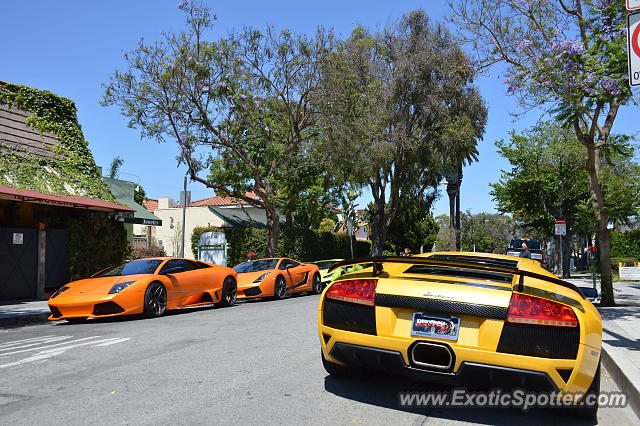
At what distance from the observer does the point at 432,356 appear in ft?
14.0

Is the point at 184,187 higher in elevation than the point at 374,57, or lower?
lower

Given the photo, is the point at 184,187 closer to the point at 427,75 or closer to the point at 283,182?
the point at 283,182

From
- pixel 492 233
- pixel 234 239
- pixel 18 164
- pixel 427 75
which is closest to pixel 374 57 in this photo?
pixel 427 75

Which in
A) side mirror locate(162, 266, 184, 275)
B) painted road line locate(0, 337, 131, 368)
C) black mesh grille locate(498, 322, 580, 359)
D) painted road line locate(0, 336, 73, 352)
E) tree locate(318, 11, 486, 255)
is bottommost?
painted road line locate(0, 336, 73, 352)

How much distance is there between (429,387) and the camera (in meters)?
5.29

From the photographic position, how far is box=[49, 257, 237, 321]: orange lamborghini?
1049 centimetres

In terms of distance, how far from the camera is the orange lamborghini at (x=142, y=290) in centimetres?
1049

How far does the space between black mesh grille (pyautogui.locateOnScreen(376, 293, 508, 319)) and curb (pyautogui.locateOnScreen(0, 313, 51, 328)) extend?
30.9 feet

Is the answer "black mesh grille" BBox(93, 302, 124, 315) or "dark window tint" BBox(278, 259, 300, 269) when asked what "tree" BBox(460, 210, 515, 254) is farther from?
"black mesh grille" BBox(93, 302, 124, 315)

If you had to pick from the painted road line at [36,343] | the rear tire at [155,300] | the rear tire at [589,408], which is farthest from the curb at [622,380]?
the rear tire at [155,300]

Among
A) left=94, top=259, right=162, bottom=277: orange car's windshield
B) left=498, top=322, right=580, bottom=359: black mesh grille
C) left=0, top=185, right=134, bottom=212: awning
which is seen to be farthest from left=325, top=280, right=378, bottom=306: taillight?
left=0, top=185, right=134, bottom=212: awning

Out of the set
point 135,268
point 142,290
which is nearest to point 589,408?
point 142,290

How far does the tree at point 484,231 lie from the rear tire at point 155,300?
261 feet

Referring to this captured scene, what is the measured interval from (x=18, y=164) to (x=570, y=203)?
28896 millimetres
